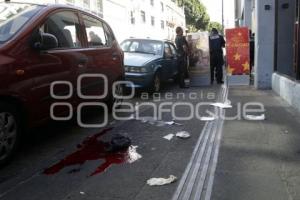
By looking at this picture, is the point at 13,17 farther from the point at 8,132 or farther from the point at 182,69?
the point at 182,69

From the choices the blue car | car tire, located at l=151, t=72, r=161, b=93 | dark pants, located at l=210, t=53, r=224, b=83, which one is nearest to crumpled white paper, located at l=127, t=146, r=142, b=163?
the blue car

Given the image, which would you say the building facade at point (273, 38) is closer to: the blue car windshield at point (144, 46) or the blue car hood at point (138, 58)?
the blue car windshield at point (144, 46)

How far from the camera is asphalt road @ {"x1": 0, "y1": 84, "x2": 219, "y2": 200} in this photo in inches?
169

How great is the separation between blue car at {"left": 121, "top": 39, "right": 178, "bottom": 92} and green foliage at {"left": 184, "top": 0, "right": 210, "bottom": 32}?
64.9m

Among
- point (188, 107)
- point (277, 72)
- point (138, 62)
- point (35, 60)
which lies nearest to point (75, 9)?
point (35, 60)

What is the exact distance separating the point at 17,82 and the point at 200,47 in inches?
359

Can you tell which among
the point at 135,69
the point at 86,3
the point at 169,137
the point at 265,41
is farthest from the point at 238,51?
the point at 86,3

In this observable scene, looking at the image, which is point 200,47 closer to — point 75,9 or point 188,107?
point 188,107

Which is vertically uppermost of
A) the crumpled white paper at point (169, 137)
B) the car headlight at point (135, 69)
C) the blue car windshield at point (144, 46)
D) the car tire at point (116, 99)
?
the blue car windshield at point (144, 46)

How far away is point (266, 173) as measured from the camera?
4.78 m

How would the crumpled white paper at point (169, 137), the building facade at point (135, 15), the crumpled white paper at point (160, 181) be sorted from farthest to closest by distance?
the building facade at point (135, 15) < the crumpled white paper at point (169, 137) < the crumpled white paper at point (160, 181)

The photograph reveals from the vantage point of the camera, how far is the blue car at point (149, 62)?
36.0 ft

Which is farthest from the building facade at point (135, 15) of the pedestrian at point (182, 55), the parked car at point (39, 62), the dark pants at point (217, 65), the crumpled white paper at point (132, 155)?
the crumpled white paper at point (132, 155)

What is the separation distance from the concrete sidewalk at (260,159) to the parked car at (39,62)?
2.28m
